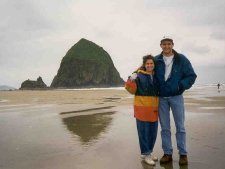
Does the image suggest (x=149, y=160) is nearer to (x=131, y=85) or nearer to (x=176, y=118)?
(x=176, y=118)

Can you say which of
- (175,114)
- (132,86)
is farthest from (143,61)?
(175,114)

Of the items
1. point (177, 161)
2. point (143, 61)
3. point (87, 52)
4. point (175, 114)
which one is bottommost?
point (177, 161)

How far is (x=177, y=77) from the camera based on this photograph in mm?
5727

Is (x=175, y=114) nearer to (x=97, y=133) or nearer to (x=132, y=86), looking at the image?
(x=132, y=86)

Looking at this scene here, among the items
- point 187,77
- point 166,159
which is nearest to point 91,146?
point 166,159

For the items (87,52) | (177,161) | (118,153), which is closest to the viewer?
(177,161)

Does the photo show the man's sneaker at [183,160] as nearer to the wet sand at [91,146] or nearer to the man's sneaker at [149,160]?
the wet sand at [91,146]

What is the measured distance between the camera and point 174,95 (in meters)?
5.75

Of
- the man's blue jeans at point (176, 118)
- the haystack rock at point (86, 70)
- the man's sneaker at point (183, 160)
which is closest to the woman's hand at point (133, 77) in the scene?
the man's blue jeans at point (176, 118)

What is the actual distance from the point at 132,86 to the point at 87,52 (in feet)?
450

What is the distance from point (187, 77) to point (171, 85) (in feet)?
0.98

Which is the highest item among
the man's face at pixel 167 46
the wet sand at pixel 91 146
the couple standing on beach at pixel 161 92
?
the man's face at pixel 167 46

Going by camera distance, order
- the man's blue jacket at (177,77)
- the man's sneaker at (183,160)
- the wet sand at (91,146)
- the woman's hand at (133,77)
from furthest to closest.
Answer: the woman's hand at (133,77) → the man's blue jacket at (177,77) → the wet sand at (91,146) → the man's sneaker at (183,160)

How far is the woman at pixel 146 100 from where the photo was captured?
584 centimetres
